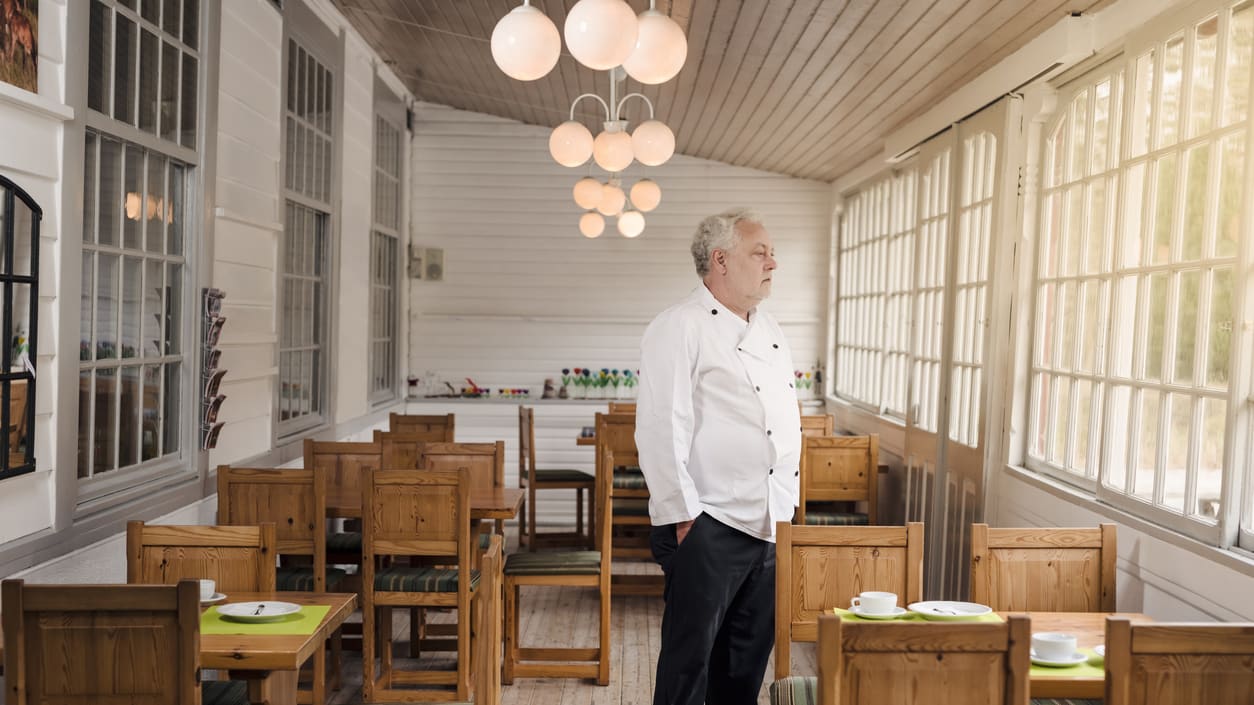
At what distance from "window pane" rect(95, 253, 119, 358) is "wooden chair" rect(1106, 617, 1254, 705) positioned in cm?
367

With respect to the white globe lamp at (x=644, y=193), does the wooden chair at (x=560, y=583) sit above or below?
below

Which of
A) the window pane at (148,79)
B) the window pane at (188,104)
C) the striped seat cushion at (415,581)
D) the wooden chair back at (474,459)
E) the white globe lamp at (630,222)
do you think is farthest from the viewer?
the white globe lamp at (630,222)

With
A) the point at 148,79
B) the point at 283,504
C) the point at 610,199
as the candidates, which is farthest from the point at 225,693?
the point at 610,199

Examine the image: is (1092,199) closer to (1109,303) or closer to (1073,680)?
(1109,303)

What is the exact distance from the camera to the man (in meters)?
3.36

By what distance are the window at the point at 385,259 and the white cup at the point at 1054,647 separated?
264 inches

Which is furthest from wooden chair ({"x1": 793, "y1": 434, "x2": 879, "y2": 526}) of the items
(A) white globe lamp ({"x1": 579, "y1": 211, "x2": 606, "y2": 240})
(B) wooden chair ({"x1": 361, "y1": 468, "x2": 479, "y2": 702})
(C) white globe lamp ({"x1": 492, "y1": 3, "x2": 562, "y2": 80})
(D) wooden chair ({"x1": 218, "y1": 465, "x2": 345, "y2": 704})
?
(C) white globe lamp ({"x1": 492, "y1": 3, "x2": 562, "y2": 80})

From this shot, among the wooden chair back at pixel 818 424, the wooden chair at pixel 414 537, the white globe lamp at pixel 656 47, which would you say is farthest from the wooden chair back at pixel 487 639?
the wooden chair back at pixel 818 424

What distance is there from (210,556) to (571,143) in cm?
283

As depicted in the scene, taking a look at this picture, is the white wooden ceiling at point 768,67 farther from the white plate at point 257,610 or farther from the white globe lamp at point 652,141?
the white plate at point 257,610

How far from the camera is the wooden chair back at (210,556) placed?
11.3ft

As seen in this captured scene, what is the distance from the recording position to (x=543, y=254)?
33.4 ft

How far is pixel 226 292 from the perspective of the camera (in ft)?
17.6

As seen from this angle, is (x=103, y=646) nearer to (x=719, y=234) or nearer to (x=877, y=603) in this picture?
(x=877, y=603)
